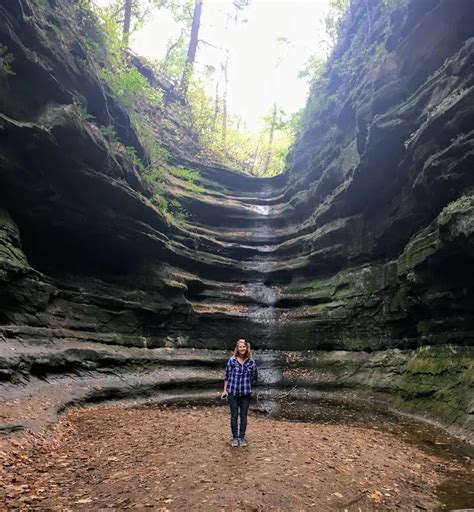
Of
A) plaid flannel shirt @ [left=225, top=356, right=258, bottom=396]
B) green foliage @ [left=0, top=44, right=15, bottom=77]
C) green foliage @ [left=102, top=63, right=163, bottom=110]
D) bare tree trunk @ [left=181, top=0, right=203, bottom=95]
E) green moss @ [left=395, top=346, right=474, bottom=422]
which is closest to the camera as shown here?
plaid flannel shirt @ [left=225, top=356, right=258, bottom=396]

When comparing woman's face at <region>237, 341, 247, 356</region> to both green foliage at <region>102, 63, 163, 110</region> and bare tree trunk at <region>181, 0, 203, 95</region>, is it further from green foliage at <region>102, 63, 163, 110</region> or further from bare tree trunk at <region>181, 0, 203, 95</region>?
bare tree trunk at <region>181, 0, 203, 95</region>

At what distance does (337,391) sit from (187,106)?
31089mm

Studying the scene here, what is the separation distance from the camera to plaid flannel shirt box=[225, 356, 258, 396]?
308 inches

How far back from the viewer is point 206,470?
6.57 metres

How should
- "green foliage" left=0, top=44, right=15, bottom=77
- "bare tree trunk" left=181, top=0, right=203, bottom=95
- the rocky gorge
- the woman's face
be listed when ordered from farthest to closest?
"bare tree trunk" left=181, top=0, right=203, bottom=95 < the rocky gorge < "green foliage" left=0, top=44, right=15, bottom=77 < the woman's face

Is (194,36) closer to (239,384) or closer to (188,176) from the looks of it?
(188,176)

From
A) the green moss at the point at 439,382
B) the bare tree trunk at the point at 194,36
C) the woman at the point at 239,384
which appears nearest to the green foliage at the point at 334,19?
the bare tree trunk at the point at 194,36

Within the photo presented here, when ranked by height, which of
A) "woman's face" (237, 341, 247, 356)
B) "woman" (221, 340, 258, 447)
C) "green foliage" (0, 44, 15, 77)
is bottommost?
"woman" (221, 340, 258, 447)

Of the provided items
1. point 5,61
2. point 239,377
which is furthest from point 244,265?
point 239,377

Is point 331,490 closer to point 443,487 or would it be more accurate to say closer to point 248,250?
point 443,487

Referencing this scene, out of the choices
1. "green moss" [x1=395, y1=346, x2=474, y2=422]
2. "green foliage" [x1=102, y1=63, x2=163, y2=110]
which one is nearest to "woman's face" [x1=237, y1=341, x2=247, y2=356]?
"green moss" [x1=395, y1=346, x2=474, y2=422]

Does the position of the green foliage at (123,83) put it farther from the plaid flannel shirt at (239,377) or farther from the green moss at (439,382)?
the green moss at (439,382)

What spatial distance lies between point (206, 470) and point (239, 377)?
1778 millimetres

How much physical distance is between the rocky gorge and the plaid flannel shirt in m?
4.04
